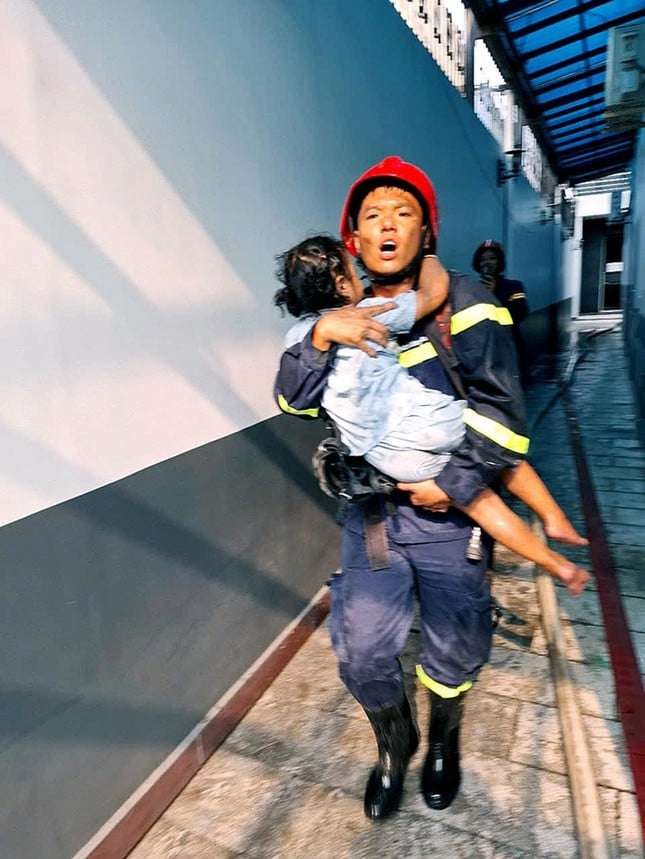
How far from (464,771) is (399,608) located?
0.75m

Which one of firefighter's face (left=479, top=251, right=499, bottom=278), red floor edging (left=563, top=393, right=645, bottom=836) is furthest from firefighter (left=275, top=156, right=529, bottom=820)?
firefighter's face (left=479, top=251, right=499, bottom=278)

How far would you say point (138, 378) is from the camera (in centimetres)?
178

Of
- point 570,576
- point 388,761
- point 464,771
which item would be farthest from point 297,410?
point 464,771

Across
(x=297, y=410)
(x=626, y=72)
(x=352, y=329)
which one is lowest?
(x=297, y=410)

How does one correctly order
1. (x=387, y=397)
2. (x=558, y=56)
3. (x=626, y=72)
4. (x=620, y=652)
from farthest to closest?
(x=558, y=56), (x=626, y=72), (x=620, y=652), (x=387, y=397)

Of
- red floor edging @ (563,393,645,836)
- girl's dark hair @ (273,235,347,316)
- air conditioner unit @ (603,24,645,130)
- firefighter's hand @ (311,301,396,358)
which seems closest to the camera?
firefighter's hand @ (311,301,396,358)

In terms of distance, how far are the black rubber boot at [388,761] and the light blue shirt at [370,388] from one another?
2.94 feet

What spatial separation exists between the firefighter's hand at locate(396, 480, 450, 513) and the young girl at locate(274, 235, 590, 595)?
1.0 inches

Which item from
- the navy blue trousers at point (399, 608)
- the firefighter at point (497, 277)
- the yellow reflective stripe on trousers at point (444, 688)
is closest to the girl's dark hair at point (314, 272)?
the navy blue trousers at point (399, 608)

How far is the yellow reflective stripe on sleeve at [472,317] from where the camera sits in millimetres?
1587

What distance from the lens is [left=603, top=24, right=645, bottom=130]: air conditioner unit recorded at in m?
3.92

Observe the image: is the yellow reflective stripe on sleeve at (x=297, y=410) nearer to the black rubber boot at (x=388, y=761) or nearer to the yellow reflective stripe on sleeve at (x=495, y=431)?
the yellow reflective stripe on sleeve at (x=495, y=431)

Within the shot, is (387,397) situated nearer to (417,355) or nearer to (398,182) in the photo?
(417,355)

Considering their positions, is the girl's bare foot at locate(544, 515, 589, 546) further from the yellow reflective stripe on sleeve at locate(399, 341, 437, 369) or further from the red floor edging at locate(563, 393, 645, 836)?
the red floor edging at locate(563, 393, 645, 836)
